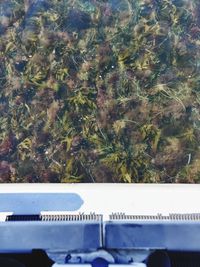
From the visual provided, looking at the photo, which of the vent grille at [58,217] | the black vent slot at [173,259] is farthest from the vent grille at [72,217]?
the black vent slot at [173,259]

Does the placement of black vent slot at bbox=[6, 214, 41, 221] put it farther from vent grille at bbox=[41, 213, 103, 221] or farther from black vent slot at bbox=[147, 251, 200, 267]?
black vent slot at bbox=[147, 251, 200, 267]

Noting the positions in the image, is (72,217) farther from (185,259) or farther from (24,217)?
(185,259)

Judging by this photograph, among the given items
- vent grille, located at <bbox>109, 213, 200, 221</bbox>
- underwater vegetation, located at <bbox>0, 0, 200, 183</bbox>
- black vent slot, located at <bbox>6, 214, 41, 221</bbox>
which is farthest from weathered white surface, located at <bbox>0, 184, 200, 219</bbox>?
underwater vegetation, located at <bbox>0, 0, 200, 183</bbox>

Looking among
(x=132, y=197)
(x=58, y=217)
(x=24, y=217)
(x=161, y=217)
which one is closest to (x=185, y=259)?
(x=161, y=217)

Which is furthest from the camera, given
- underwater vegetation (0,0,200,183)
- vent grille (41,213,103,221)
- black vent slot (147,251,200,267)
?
underwater vegetation (0,0,200,183)

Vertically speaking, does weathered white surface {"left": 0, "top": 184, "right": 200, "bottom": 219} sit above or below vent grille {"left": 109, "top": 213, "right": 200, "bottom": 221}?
below

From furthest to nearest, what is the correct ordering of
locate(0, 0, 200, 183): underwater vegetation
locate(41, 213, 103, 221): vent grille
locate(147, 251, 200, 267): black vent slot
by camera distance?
locate(0, 0, 200, 183): underwater vegetation, locate(41, 213, 103, 221): vent grille, locate(147, 251, 200, 267): black vent slot

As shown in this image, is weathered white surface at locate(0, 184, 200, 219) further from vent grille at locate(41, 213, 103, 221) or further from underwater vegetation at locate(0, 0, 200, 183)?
underwater vegetation at locate(0, 0, 200, 183)

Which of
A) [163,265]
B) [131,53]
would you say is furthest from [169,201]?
[131,53]

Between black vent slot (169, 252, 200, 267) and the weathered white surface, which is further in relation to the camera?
the weathered white surface

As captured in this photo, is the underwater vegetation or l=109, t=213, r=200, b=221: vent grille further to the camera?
the underwater vegetation
